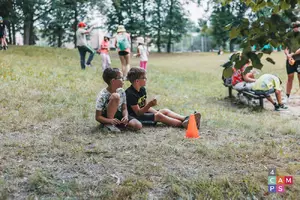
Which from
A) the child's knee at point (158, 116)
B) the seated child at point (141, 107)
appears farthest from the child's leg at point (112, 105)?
the child's knee at point (158, 116)

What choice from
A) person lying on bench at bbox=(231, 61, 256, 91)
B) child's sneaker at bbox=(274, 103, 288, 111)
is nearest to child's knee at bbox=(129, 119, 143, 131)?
person lying on bench at bbox=(231, 61, 256, 91)

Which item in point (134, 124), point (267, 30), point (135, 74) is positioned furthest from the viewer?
point (135, 74)

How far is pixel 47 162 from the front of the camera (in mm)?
3736

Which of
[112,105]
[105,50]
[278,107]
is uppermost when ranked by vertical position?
[105,50]

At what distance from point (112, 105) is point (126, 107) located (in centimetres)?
33

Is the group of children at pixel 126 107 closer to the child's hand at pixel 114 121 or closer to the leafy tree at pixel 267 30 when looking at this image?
the child's hand at pixel 114 121

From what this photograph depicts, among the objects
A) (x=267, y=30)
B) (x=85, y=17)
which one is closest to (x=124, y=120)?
(x=267, y=30)

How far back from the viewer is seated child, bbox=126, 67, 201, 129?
5.22 meters

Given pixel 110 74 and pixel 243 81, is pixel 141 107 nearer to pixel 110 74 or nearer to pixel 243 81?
pixel 110 74

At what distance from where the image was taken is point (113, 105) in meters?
4.85
